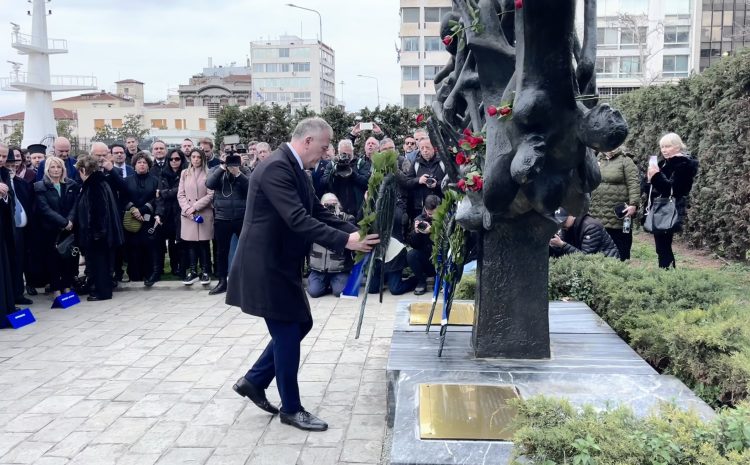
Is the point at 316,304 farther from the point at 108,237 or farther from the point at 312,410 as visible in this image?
Answer: the point at 312,410

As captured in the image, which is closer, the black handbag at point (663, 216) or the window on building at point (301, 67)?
the black handbag at point (663, 216)

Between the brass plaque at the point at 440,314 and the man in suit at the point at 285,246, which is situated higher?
the man in suit at the point at 285,246

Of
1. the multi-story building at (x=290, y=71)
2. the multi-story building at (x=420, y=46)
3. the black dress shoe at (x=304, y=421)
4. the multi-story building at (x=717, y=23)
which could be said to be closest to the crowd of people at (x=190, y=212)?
the black dress shoe at (x=304, y=421)

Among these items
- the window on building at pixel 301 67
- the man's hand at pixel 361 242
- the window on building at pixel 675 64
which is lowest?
the man's hand at pixel 361 242

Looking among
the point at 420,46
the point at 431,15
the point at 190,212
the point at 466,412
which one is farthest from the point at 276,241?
the point at 431,15

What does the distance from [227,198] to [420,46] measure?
209 feet

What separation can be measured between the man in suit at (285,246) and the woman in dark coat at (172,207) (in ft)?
18.8

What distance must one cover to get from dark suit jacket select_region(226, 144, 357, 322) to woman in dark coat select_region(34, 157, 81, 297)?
5508mm

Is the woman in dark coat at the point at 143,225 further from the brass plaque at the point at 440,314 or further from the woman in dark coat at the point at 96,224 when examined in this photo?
the brass plaque at the point at 440,314

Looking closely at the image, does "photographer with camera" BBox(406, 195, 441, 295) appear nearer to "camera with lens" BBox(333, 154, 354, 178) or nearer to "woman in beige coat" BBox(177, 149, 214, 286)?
"camera with lens" BBox(333, 154, 354, 178)

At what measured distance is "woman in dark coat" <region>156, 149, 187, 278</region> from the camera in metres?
10.1

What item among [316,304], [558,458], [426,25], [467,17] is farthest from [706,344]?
[426,25]

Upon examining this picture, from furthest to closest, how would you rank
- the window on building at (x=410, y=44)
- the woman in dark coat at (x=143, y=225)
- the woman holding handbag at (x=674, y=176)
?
1. the window on building at (x=410, y=44)
2. the woman in dark coat at (x=143, y=225)
3. the woman holding handbag at (x=674, y=176)

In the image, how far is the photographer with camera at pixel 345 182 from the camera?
377 inches
